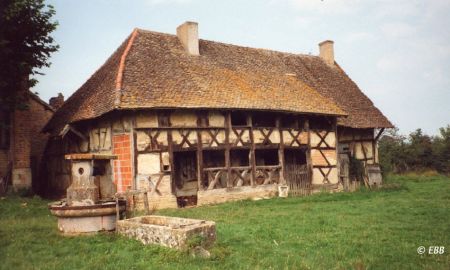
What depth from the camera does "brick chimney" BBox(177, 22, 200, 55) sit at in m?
18.3

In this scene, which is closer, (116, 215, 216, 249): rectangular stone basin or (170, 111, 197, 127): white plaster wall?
(116, 215, 216, 249): rectangular stone basin

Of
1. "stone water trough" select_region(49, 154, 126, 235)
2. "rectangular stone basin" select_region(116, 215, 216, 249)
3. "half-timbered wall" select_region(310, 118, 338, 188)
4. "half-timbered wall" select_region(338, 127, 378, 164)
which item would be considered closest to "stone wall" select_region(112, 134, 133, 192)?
"stone water trough" select_region(49, 154, 126, 235)

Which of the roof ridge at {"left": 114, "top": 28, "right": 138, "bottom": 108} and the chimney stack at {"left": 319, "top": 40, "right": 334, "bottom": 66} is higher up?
the chimney stack at {"left": 319, "top": 40, "right": 334, "bottom": 66}

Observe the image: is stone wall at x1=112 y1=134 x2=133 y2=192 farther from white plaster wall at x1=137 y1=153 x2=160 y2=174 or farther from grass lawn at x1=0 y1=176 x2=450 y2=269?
grass lawn at x1=0 y1=176 x2=450 y2=269

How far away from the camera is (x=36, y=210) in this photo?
13227 millimetres

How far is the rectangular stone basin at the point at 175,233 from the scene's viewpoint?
697 cm

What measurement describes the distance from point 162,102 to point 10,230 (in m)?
6.26

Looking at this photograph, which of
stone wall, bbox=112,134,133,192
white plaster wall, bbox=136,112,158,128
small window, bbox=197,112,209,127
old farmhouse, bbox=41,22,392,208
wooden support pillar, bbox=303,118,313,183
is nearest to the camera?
stone wall, bbox=112,134,133,192

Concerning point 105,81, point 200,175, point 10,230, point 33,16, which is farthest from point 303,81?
point 10,230

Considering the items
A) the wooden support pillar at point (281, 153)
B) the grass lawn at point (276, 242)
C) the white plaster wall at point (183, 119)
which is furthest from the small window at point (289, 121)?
the grass lawn at point (276, 242)

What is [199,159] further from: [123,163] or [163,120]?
[123,163]

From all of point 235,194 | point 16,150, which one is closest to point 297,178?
point 235,194

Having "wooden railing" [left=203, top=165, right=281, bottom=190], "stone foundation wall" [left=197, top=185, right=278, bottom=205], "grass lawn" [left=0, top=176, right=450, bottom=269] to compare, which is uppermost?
"wooden railing" [left=203, top=165, right=281, bottom=190]

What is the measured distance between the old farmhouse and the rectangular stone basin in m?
5.63
